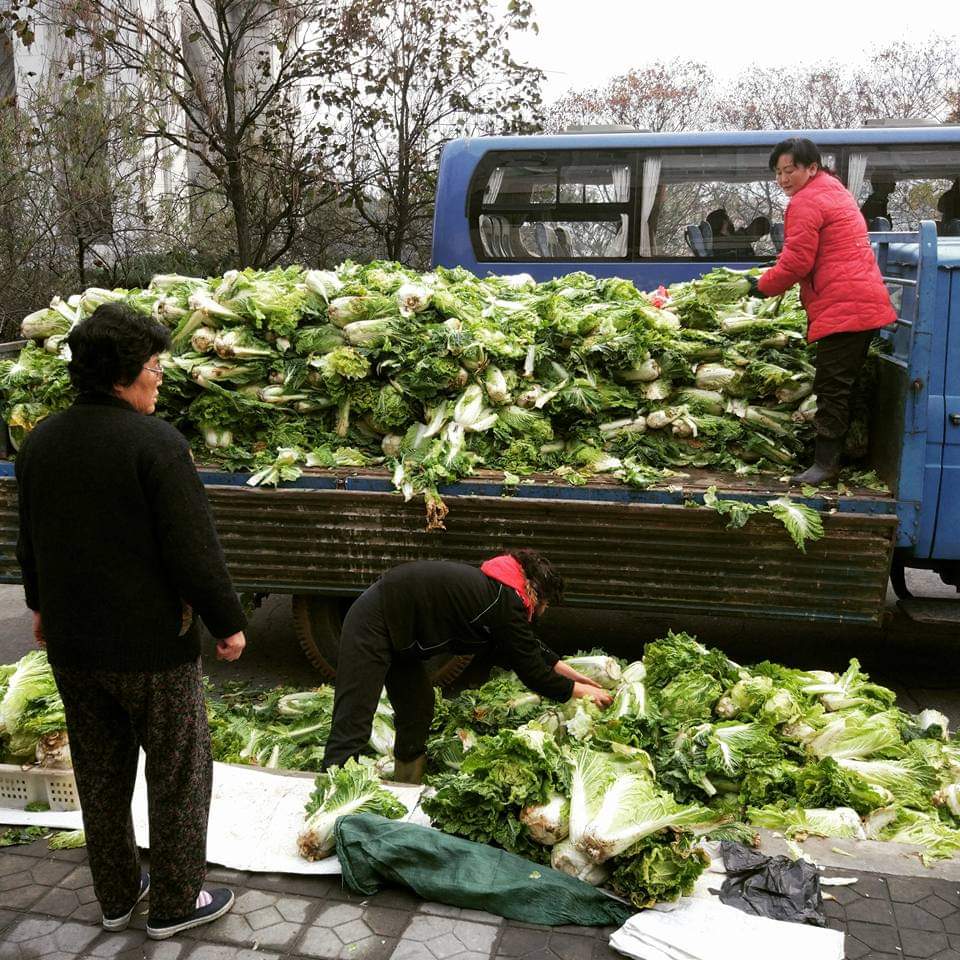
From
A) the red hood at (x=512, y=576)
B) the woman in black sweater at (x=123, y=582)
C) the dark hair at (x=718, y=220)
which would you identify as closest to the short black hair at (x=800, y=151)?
the red hood at (x=512, y=576)

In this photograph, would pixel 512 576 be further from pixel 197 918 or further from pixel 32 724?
pixel 32 724

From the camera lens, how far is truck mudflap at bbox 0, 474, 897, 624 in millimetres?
5156

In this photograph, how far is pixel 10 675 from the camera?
4.80m

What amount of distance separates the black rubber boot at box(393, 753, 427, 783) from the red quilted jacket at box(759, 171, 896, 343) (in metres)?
3.13

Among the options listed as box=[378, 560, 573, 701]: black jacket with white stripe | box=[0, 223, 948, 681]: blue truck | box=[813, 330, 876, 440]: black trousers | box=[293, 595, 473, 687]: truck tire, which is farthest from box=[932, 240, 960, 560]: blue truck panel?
box=[293, 595, 473, 687]: truck tire

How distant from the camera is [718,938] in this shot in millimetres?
3117

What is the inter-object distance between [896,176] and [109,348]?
869 centimetres

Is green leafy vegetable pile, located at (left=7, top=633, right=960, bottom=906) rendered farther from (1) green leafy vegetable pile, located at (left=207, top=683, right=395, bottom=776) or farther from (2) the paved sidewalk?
(2) the paved sidewalk

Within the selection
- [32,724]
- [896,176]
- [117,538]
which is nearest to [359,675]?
[32,724]

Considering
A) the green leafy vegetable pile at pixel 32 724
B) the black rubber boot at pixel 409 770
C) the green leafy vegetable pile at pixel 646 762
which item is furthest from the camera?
the black rubber boot at pixel 409 770

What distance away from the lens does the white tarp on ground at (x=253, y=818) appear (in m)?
3.60

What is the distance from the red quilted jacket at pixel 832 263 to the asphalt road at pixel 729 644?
172 cm

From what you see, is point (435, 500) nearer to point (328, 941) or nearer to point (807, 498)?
point (807, 498)

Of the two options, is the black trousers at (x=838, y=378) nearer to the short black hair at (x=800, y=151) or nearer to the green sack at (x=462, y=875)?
Result: the short black hair at (x=800, y=151)
